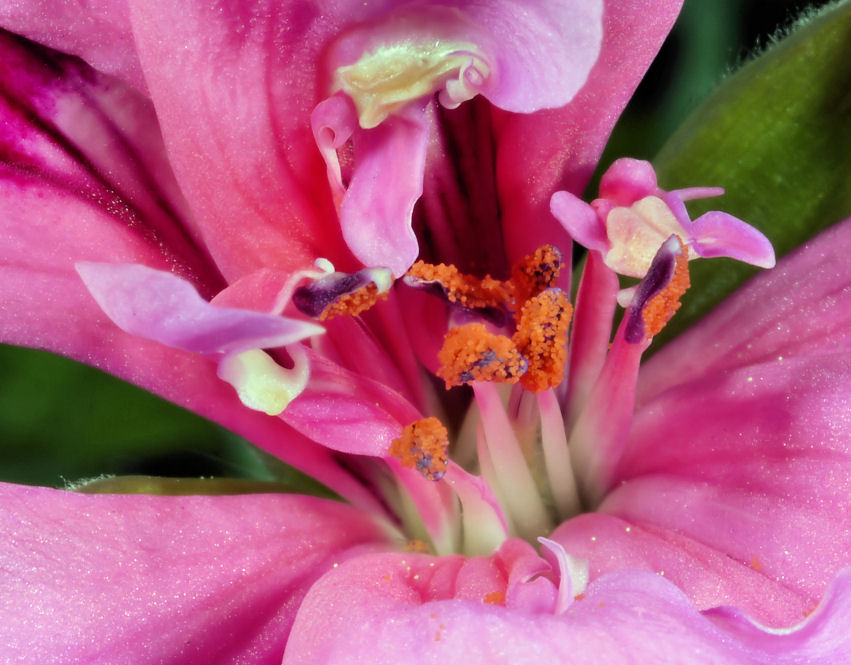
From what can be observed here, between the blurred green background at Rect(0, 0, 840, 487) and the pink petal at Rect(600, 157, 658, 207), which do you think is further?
the blurred green background at Rect(0, 0, 840, 487)

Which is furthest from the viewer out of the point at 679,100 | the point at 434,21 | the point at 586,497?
the point at 679,100

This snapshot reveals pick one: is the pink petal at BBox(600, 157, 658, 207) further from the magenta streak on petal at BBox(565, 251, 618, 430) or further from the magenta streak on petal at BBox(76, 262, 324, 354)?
the magenta streak on petal at BBox(76, 262, 324, 354)

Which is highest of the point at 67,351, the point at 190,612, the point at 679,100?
the point at 679,100

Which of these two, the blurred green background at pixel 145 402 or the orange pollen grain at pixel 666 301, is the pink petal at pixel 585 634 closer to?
the orange pollen grain at pixel 666 301

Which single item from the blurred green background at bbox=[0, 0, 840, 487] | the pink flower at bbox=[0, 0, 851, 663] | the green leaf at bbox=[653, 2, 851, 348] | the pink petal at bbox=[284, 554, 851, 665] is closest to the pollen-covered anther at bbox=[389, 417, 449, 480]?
the pink flower at bbox=[0, 0, 851, 663]

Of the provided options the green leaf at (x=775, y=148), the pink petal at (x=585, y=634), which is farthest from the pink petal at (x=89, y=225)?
the green leaf at (x=775, y=148)

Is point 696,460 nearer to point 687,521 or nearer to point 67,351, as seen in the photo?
point 687,521

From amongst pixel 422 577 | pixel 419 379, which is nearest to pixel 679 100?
pixel 419 379
